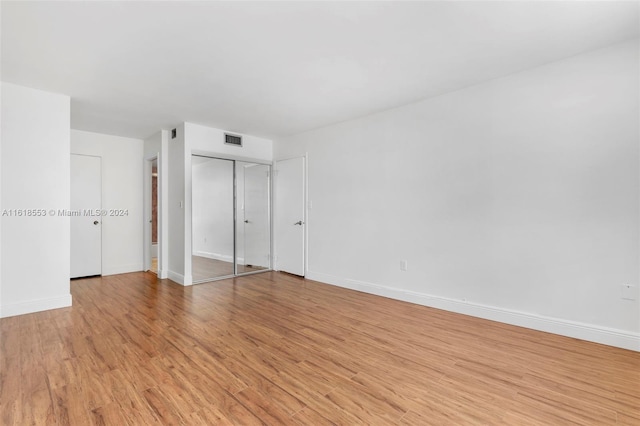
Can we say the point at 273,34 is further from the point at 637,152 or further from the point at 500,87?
the point at 637,152

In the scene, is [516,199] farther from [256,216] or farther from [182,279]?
[182,279]

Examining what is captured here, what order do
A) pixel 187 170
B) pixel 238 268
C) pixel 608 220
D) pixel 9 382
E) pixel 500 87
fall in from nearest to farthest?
pixel 9 382 < pixel 608 220 < pixel 500 87 < pixel 187 170 < pixel 238 268

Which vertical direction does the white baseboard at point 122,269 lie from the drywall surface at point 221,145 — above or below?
below

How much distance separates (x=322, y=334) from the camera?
2.79 m

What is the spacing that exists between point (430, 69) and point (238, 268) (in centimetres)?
440

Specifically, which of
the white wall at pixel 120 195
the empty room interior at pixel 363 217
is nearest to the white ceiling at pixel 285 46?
the empty room interior at pixel 363 217

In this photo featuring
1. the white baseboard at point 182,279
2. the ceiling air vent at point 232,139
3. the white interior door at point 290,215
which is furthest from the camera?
the white interior door at point 290,215

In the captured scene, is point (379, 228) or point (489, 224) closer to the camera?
point (489, 224)

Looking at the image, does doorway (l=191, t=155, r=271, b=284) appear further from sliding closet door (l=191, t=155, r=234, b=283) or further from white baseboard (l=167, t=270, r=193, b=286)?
white baseboard (l=167, t=270, r=193, b=286)

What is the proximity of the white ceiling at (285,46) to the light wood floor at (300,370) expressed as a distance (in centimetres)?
254

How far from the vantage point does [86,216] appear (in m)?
5.23

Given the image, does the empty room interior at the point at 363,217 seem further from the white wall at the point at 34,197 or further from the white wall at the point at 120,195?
the white wall at the point at 120,195

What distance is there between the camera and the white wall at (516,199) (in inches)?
98.8

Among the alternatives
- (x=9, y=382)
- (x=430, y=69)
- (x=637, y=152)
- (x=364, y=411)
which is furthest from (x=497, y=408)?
Answer: (x=9, y=382)
